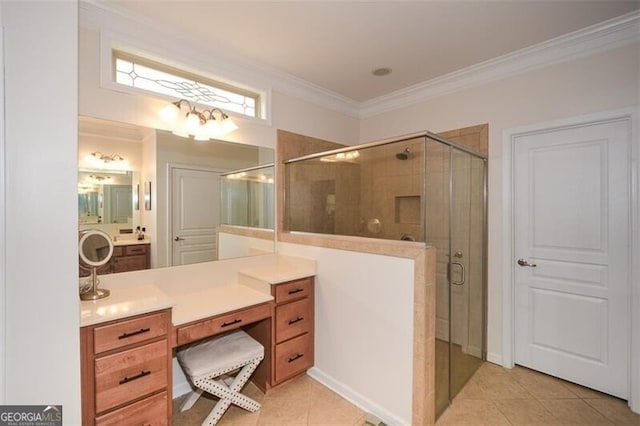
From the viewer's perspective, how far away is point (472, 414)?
1.99 meters

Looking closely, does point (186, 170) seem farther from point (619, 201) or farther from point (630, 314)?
point (630, 314)

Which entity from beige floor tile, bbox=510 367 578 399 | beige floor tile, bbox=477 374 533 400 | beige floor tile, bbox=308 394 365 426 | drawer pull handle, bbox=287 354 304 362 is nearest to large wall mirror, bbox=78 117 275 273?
→ drawer pull handle, bbox=287 354 304 362

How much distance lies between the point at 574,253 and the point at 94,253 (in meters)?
3.43

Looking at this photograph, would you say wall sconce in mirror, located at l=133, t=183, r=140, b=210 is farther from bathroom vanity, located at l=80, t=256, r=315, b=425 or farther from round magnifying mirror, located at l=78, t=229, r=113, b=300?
bathroom vanity, located at l=80, t=256, r=315, b=425

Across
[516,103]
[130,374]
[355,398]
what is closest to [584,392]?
[355,398]

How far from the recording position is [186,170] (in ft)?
7.41

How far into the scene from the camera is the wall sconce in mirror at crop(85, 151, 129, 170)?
6.18 feet

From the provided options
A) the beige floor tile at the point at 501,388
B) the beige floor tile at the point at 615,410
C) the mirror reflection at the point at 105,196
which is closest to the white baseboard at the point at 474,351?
the beige floor tile at the point at 501,388

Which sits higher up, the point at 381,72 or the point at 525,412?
the point at 381,72

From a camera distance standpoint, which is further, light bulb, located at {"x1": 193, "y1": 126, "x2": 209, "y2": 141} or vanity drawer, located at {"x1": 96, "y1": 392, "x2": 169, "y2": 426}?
light bulb, located at {"x1": 193, "y1": 126, "x2": 209, "y2": 141}

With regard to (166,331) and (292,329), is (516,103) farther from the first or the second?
(166,331)

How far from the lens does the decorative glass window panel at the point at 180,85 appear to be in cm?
202

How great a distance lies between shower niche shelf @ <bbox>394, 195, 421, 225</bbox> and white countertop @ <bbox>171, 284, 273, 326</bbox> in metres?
1.22

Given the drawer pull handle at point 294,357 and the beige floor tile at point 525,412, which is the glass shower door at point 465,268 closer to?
the beige floor tile at point 525,412
